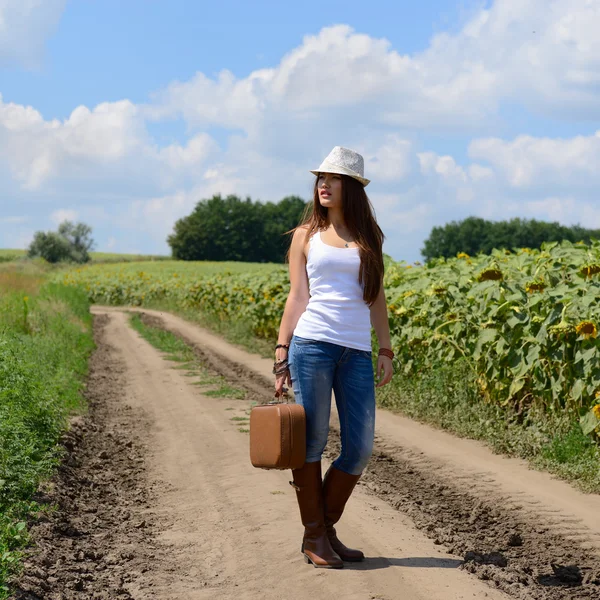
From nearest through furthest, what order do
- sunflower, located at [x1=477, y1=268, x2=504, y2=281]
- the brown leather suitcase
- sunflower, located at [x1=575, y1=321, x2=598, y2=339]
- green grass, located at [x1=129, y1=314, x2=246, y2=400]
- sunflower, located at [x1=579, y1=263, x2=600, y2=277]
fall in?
the brown leather suitcase < sunflower, located at [x1=575, y1=321, x2=598, y2=339] < sunflower, located at [x1=579, y1=263, x2=600, y2=277] < sunflower, located at [x1=477, y1=268, x2=504, y2=281] < green grass, located at [x1=129, y1=314, x2=246, y2=400]

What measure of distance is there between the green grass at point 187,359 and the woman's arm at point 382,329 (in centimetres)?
738

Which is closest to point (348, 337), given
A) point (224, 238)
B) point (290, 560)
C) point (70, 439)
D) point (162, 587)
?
point (290, 560)

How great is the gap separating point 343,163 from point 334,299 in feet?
2.42

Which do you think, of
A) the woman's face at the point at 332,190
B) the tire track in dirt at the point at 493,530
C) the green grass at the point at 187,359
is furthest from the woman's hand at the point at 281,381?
the green grass at the point at 187,359

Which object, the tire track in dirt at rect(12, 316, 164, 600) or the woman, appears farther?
the tire track in dirt at rect(12, 316, 164, 600)

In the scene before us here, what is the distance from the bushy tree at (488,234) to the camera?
8975 centimetres

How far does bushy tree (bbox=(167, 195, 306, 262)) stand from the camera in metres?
95.8

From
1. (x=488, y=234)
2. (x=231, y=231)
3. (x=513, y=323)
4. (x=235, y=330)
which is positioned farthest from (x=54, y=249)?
(x=513, y=323)

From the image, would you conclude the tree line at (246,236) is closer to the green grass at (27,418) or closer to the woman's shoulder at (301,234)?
the green grass at (27,418)

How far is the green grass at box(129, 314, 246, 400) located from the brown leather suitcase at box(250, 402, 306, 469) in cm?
764

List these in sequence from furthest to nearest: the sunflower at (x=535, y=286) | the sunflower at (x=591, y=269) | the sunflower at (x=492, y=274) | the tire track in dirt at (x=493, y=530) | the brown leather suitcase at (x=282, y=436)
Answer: the sunflower at (x=492, y=274), the sunflower at (x=535, y=286), the sunflower at (x=591, y=269), the tire track in dirt at (x=493, y=530), the brown leather suitcase at (x=282, y=436)

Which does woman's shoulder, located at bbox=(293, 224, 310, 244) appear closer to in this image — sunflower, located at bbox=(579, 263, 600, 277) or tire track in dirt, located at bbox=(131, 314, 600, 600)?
tire track in dirt, located at bbox=(131, 314, 600, 600)

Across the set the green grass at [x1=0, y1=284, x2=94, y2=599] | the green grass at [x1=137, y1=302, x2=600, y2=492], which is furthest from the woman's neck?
the green grass at [x1=137, y1=302, x2=600, y2=492]

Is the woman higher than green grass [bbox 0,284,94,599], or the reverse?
the woman
